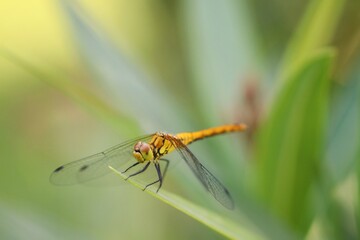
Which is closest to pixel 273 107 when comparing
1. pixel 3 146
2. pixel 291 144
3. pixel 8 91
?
pixel 291 144

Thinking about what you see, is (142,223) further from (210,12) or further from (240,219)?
(240,219)

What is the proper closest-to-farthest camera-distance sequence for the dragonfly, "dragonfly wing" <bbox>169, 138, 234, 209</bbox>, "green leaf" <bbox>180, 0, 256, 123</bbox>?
"dragonfly wing" <bbox>169, 138, 234, 209</bbox> → the dragonfly → "green leaf" <bbox>180, 0, 256, 123</bbox>

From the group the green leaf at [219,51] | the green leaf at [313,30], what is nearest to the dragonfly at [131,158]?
the green leaf at [219,51]

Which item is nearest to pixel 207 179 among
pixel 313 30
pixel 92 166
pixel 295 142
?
pixel 295 142

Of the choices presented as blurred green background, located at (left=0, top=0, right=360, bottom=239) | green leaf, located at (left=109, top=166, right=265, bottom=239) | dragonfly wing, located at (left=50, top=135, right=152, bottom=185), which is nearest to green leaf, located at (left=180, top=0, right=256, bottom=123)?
blurred green background, located at (left=0, top=0, right=360, bottom=239)

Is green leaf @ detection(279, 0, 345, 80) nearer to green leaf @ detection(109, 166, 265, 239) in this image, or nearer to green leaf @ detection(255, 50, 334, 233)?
green leaf @ detection(255, 50, 334, 233)

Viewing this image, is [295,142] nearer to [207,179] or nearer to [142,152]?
[207,179]
